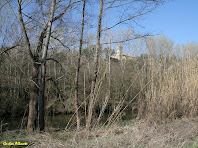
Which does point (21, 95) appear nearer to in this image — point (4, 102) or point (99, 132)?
point (4, 102)

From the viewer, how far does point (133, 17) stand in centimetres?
468

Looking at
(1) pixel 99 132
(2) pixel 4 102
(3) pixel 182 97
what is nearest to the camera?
(1) pixel 99 132

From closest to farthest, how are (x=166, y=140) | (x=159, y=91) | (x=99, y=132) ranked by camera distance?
(x=166, y=140) < (x=99, y=132) < (x=159, y=91)

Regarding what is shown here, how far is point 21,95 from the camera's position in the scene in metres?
13.3

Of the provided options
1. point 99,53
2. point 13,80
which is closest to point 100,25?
point 99,53

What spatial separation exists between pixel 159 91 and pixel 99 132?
238 cm

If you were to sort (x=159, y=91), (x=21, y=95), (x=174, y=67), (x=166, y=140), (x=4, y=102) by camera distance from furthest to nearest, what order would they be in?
(x=21, y=95), (x=4, y=102), (x=174, y=67), (x=159, y=91), (x=166, y=140)

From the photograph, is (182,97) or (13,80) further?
(13,80)

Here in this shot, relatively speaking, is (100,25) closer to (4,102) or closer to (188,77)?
(188,77)

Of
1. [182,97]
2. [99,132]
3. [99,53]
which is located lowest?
[99,132]

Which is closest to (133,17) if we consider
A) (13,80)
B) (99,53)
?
(99,53)

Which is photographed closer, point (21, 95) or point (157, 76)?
point (157, 76)

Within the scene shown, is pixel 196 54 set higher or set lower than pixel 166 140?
higher

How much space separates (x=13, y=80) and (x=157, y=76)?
1204cm
